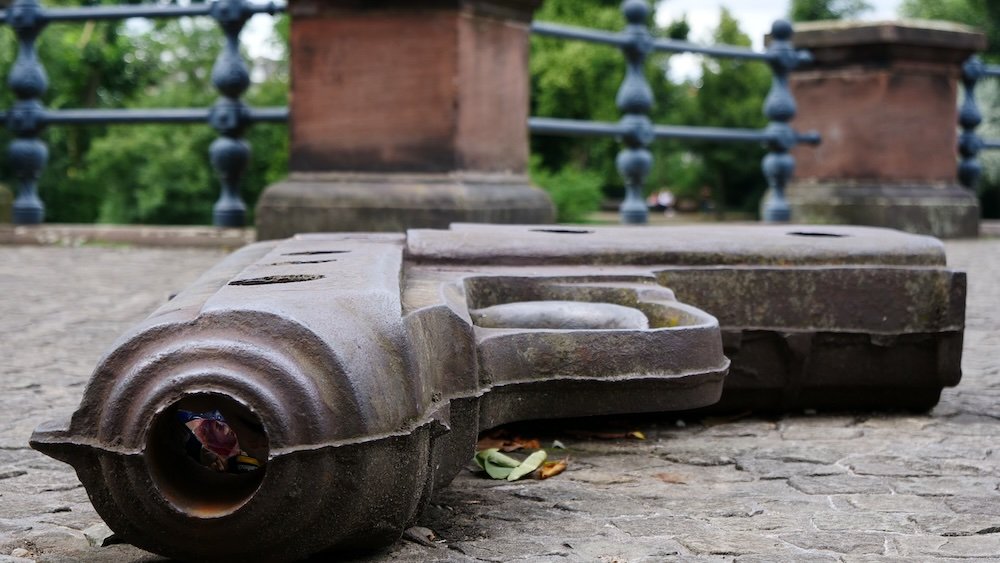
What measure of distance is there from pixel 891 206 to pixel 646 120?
6.06 feet

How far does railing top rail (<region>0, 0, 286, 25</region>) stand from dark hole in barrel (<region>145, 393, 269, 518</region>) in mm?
4257

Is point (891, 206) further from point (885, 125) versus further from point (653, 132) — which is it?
point (653, 132)

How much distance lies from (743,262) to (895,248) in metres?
0.32

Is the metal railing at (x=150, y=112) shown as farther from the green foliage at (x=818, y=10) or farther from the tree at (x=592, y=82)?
the green foliage at (x=818, y=10)

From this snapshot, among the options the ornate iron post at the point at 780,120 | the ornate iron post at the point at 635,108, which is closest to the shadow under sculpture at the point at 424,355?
the ornate iron post at the point at 635,108

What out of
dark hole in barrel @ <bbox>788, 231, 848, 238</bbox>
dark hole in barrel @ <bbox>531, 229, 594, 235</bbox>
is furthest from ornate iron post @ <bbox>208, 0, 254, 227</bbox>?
dark hole in barrel @ <bbox>788, 231, 848, 238</bbox>

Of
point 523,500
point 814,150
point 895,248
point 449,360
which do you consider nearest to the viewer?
point 449,360

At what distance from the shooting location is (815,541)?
1.68 meters

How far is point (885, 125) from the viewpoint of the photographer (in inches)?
308

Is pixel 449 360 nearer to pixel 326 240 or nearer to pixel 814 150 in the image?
pixel 326 240

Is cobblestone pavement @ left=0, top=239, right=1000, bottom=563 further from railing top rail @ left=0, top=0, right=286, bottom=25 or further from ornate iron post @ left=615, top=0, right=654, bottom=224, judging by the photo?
ornate iron post @ left=615, top=0, right=654, bottom=224

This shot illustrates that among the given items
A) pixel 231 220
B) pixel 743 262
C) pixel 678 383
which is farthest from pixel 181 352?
pixel 231 220

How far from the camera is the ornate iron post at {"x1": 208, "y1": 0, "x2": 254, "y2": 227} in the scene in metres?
5.93

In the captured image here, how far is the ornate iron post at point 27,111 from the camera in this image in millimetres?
6367
